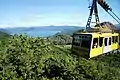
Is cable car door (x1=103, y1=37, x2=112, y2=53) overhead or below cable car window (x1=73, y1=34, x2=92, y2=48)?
below

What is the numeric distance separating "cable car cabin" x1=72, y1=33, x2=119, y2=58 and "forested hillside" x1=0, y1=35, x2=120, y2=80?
89.0 inches

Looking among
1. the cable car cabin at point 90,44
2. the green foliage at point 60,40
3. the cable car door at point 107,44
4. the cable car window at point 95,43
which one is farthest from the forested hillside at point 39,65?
the green foliage at point 60,40

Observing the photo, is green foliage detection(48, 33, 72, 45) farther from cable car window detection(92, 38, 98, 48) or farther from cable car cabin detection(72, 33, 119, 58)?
cable car window detection(92, 38, 98, 48)

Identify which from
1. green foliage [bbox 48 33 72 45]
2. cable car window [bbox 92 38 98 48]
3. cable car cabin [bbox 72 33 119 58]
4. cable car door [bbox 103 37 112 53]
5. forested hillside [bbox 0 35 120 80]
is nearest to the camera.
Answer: forested hillside [bbox 0 35 120 80]

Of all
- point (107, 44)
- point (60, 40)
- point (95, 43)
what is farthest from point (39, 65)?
point (60, 40)

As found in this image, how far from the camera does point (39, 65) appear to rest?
10688 millimetres

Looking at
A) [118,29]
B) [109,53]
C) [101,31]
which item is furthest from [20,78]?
[118,29]

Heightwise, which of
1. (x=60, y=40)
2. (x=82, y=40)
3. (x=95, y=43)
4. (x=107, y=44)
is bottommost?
(x=60, y=40)

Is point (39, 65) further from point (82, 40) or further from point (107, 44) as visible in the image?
point (107, 44)

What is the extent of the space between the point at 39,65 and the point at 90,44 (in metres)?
4.72

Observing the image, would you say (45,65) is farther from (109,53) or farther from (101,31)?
(109,53)

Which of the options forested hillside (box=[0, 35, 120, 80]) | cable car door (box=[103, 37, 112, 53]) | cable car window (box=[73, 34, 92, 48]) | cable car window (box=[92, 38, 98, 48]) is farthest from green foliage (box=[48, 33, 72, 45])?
forested hillside (box=[0, 35, 120, 80])

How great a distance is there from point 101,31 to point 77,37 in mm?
1933

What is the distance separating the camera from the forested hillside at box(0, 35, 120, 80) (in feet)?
32.9
